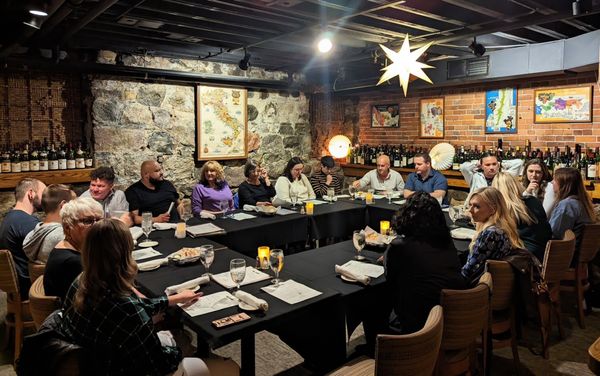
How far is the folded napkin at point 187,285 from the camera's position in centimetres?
227

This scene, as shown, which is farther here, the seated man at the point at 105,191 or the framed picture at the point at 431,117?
the framed picture at the point at 431,117

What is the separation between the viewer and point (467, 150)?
6.48 m

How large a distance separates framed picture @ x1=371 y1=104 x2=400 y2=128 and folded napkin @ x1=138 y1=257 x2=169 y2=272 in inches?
216

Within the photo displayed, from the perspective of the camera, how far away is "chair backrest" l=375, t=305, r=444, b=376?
63.2 inches

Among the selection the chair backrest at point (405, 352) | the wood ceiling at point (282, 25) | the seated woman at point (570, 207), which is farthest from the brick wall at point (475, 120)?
the chair backrest at point (405, 352)

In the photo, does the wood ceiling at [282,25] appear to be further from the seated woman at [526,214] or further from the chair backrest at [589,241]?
the chair backrest at [589,241]

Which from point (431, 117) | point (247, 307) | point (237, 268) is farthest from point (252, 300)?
point (431, 117)

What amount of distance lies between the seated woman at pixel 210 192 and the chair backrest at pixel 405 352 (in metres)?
3.42

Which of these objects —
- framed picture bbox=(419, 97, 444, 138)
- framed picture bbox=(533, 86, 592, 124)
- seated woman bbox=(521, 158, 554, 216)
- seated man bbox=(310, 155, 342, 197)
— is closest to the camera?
seated woman bbox=(521, 158, 554, 216)

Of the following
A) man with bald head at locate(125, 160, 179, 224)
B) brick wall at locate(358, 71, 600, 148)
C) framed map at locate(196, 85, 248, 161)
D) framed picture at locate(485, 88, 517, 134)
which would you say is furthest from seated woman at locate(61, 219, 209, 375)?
framed picture at locate(485, 88, 517, 134)

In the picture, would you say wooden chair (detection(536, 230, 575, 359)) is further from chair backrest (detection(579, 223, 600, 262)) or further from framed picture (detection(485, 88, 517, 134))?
framed picture (detection(485, 88, 517, 134))

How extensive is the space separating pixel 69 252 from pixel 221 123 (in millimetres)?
4611

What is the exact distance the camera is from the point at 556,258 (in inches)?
124

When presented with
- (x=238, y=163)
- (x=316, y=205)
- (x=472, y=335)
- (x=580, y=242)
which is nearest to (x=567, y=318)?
(x=580, y=242)
